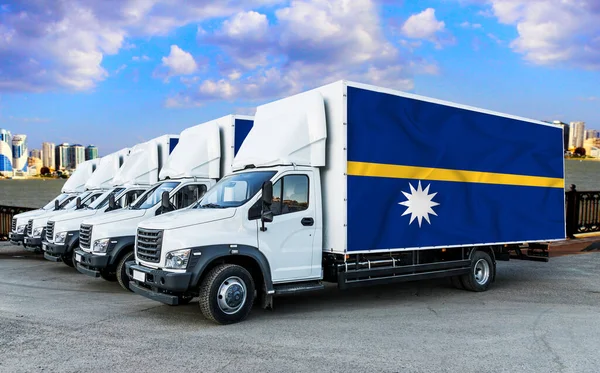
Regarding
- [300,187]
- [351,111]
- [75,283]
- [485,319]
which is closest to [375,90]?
[351,111]

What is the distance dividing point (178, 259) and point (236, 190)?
1528 millimetres

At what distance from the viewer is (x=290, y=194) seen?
8.13m

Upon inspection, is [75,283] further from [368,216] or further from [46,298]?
[368,216]

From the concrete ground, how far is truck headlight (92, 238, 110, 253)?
2.71 feet

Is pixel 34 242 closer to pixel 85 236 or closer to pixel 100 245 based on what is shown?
pixel 85 236

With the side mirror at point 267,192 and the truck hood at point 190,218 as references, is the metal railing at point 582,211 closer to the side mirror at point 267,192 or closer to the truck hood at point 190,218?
the side mirror at point 267,192

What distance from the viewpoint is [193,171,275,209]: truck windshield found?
8.00m

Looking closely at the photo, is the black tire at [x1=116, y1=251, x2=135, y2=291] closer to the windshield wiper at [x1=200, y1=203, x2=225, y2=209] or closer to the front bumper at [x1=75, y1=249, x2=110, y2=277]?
the front bumper at [x1=75, y1=249, x2=110, y2=277]

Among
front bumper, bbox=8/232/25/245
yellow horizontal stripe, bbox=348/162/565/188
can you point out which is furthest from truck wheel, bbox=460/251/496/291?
front bumper, bbox=8/232/25/245

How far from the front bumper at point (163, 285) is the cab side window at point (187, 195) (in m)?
3.50

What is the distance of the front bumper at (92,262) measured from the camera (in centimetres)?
1014

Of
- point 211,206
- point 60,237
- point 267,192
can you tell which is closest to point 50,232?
point 60,237

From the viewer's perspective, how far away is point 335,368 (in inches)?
215

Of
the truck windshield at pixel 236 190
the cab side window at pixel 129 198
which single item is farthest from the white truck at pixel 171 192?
the truck windshield at pixel 236 190
